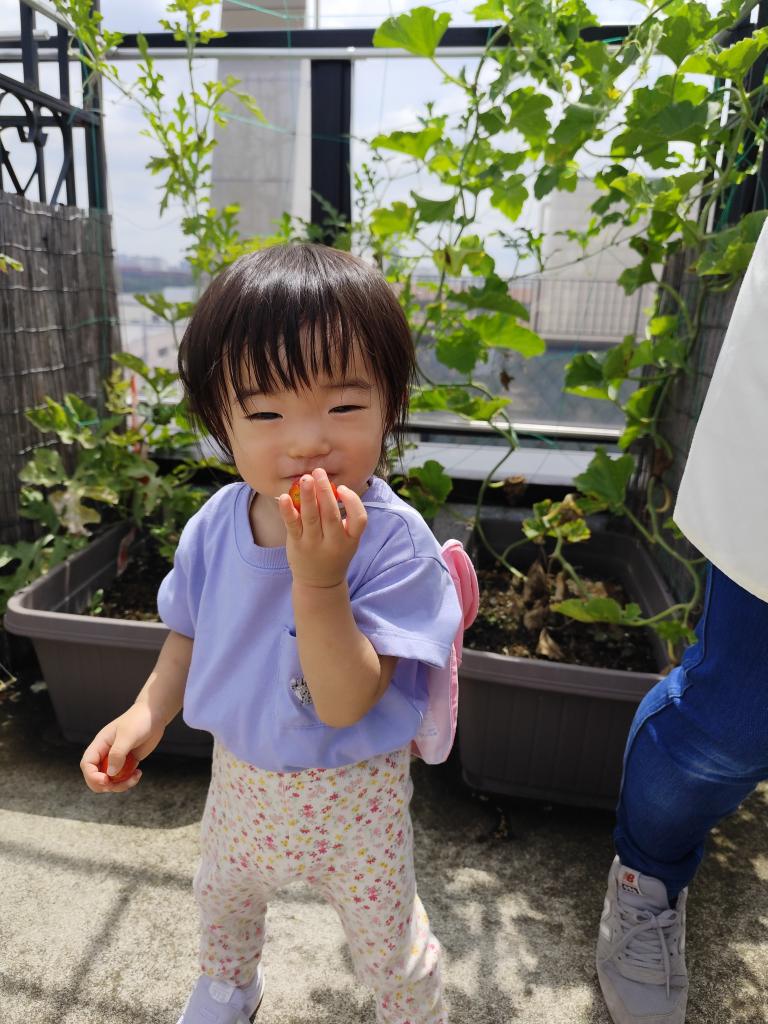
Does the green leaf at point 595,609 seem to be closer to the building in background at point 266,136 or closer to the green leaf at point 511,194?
the green leaf at point 511,194

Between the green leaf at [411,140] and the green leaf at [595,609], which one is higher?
the green leaf at [411,140]

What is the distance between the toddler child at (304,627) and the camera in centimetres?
72

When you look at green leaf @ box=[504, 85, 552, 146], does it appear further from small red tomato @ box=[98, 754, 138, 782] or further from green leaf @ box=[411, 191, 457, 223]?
small red tomato @ box=[98, 754, 138, 782]

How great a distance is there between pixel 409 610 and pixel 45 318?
160cm

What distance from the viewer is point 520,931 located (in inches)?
50.8

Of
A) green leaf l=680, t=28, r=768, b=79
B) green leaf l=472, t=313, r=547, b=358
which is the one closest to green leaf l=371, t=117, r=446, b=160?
green leaf l=472, t=313, r=547, b=358

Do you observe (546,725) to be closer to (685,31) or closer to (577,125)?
(577,125)

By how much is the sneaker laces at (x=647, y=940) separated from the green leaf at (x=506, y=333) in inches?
43.2

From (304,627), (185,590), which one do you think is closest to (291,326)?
(304,627)

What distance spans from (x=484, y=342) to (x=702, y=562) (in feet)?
2.16

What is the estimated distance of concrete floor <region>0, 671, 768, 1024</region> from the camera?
1154 millimetres

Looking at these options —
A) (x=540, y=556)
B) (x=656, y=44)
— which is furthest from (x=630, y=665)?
(x=656, y=44)

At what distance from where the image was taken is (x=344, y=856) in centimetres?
89

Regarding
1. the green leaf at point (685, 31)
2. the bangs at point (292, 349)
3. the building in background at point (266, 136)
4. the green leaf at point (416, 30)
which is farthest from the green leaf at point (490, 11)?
the bangs at point (292, 349)
